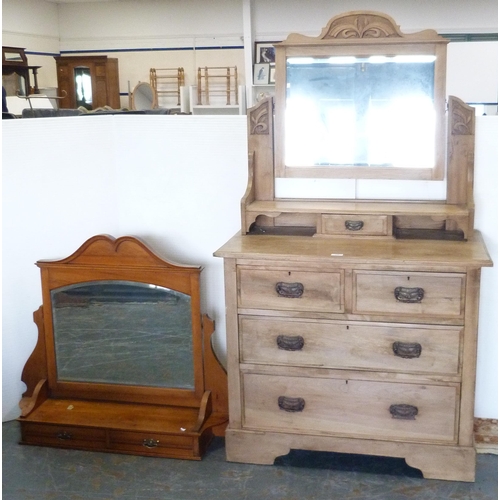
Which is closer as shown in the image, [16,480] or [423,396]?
[423,396]

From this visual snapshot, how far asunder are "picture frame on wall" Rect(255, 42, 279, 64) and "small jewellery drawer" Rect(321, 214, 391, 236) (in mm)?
6990

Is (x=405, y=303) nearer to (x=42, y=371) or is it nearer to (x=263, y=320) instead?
(x=263, y=320)

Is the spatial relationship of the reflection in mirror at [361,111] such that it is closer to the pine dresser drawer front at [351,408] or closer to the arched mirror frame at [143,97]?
the pine dresser drawer front at [351,408]

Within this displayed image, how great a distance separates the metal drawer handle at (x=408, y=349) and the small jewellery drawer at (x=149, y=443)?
2.94ft

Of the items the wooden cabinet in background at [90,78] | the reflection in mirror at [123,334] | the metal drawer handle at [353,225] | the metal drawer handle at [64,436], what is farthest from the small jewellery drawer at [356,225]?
the wooden cabinet in background at [90,78]

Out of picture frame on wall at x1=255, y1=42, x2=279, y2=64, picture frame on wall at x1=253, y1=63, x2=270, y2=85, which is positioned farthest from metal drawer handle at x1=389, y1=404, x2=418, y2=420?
picture frame on wall at x1=255, y1=42, x2=279, y2=64

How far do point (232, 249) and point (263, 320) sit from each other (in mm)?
284

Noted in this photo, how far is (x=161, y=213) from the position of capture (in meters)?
2.80

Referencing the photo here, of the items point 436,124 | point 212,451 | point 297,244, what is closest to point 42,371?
point 212,451

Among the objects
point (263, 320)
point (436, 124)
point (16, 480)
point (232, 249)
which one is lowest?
point (16, 480)

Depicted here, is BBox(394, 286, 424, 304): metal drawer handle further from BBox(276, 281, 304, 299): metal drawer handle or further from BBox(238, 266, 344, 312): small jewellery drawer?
BBox(276, 281, 304, 299): metal drawer handle

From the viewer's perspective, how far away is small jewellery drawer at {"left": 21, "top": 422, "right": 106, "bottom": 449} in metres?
2.60

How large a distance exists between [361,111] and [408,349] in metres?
0.94

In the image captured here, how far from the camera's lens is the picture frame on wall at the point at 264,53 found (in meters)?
9.02
